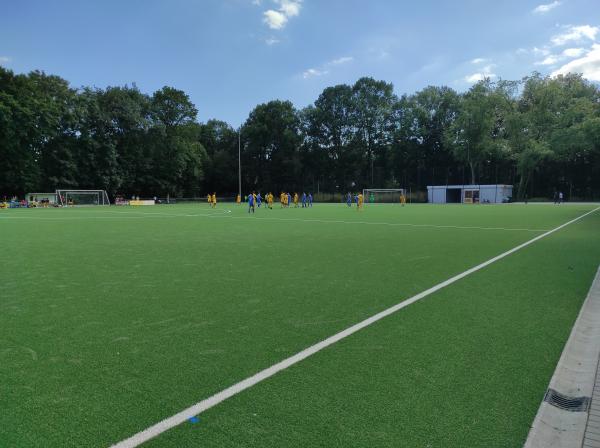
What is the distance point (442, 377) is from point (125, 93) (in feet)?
237

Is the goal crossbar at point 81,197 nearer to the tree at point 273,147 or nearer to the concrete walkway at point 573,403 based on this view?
the tree at point 273,147

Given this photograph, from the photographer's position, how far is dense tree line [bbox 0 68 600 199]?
59875 mm

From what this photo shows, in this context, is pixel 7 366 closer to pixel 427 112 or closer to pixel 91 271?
pixel 91 271

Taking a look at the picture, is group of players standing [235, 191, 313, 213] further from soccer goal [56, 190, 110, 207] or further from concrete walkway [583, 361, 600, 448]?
concrete walkway [583, 361, 600, 448]

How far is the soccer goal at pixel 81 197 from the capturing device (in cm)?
5619

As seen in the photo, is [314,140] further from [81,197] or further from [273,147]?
[81,197]

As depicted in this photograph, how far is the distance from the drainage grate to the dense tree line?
6386 cm

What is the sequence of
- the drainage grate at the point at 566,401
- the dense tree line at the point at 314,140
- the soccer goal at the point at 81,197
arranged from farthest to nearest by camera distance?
the dense tree line at the point at 314,140, the soccer goal at the point at 81,197, the drainage grate at the point at 566,401

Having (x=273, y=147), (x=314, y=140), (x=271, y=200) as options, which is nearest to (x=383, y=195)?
(x=314, y=140)

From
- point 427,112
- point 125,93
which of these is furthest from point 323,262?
point 427,112

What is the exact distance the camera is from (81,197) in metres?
58.4

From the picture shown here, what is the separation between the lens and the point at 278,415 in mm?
2980

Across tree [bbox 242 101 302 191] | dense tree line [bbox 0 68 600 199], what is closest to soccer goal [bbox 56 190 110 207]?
dense tree line [bbox 0 68 600 199]

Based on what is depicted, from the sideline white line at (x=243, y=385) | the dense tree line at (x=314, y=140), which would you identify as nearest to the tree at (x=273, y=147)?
the dense tree line at (x=314, y=140)
